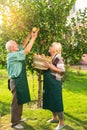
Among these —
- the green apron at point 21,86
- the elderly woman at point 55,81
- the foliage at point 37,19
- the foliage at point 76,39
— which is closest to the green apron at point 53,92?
the elderly woman at point 55,81

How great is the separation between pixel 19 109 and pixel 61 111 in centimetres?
108

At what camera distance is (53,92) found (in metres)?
8.20

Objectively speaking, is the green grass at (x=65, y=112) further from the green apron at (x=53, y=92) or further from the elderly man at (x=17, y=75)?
the green apron at (x=53, y=92)

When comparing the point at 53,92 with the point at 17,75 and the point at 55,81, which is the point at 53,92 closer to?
the point at 55,81

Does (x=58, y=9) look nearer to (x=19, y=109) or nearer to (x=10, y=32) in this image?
(x=10, y=32)

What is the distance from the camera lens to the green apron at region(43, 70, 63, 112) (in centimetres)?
819

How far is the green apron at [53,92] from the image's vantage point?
322 inches

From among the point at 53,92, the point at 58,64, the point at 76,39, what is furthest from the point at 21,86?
the point at 76,39

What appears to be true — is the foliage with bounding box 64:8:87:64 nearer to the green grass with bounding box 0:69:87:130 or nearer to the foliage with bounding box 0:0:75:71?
the foliage with bounding box 0:0:75:71

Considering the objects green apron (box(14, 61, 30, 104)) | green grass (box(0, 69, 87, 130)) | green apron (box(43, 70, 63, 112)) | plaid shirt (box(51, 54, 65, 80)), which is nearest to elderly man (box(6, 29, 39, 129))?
green apron (box(14, 61, 30, 104))

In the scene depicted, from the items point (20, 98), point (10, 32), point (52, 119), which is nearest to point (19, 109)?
point (20, 98)

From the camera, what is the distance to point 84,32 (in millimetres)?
10477

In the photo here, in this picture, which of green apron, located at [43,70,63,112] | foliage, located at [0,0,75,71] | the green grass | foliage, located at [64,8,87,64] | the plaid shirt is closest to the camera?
the plaid shirt

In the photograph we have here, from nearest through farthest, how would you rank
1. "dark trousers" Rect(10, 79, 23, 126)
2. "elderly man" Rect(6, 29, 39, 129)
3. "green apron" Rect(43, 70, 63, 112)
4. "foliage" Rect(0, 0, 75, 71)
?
1. "green apron" Rect(43, 70, 63, 112)
2. "elderly man" Rect(6, 29, 39, 129)
3. "dark trousers" Rect(10, 79, 23, 126)
4. "foliage" Rect(0, 0, 75, 71)
